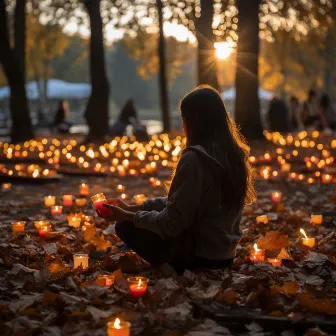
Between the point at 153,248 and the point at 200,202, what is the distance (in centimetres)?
49

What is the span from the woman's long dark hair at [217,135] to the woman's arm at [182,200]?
0.18 m

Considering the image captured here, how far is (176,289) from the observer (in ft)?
13.7

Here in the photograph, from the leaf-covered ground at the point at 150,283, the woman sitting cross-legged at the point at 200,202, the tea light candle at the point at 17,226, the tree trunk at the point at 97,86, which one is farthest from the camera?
the tree trunk at the point at 97,86

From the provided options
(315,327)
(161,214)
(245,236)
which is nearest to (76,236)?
(245,236)

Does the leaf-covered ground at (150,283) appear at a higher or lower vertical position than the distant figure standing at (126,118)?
lower

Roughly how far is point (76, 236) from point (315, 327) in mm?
3044

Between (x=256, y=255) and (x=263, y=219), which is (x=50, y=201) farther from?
(x=256, y=255)

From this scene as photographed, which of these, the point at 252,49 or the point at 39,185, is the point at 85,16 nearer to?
the point at 252,49

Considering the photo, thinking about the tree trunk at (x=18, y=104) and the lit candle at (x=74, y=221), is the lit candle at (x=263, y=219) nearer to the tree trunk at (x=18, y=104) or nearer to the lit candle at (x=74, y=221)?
the lit candle at (x=74, y=221)

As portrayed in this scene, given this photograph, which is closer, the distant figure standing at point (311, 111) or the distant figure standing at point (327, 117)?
the distant figure standing at point (327, 117)

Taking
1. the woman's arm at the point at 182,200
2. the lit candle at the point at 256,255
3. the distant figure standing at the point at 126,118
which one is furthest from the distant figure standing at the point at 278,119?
the woman's arm at the point at 182,200

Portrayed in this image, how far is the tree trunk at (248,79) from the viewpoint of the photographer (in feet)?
55.4

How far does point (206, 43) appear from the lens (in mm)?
13586

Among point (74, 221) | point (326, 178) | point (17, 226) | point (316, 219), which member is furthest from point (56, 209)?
point (326, 178)
